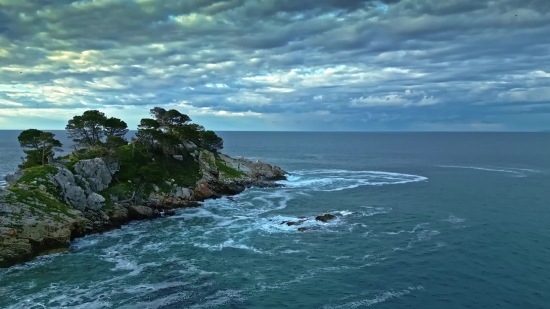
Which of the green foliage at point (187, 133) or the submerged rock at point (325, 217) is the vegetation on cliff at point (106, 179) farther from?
the submerged rock at point (325, 217)

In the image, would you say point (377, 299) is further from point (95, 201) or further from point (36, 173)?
point (36, 173)

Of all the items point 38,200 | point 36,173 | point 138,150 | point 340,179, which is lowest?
point 340,179

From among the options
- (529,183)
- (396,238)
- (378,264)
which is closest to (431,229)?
(396,238)

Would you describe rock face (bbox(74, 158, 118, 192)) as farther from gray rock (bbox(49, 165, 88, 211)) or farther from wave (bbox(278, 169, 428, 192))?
wave (bbox(278, 169, 428, 192))

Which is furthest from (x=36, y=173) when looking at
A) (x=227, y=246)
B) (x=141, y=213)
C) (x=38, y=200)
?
(x=227, y=246)

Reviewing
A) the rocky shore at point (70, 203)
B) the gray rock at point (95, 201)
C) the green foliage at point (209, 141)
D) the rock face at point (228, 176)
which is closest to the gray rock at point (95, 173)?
the rocky shore at point (70, 203)

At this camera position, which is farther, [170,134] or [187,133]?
[187,133]

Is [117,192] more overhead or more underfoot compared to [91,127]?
more underfoot
